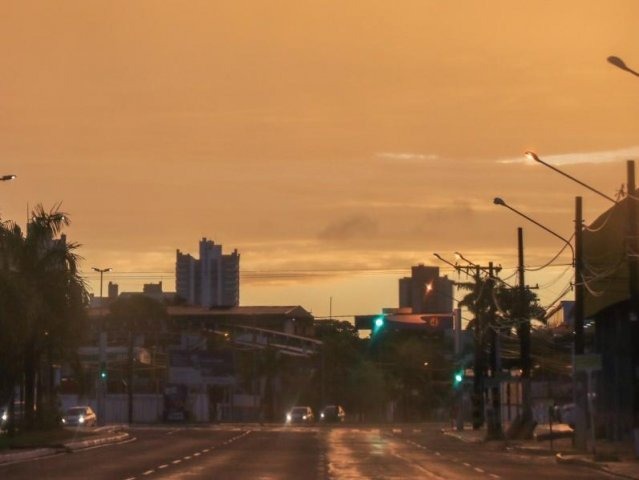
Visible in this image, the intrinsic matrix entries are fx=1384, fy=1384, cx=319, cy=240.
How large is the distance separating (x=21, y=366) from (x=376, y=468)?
71.0 ft

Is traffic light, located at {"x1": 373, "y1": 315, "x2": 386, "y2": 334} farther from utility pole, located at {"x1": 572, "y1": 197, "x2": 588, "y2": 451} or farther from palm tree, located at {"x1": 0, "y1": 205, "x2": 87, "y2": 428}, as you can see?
utility pole, located at {"x1": 572, "y1": 197, "x2": 588, "y2": 451}

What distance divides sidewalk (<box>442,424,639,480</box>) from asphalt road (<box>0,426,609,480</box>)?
695 mm

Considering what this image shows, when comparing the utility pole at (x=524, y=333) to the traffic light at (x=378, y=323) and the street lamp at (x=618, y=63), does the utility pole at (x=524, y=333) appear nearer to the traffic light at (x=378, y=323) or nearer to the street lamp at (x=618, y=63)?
the traffic light at (x=378, y=323)

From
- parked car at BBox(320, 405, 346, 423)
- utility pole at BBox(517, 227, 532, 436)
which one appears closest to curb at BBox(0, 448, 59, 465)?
utility pole at BBox(517, 227, 532, 436)

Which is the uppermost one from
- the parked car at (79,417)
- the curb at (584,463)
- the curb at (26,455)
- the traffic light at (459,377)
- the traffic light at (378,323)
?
the traffic light at (378,323)

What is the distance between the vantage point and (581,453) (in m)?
48.4

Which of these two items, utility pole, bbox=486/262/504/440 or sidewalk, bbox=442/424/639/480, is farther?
utility pole, bbox=486/262/504/440

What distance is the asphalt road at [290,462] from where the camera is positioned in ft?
115

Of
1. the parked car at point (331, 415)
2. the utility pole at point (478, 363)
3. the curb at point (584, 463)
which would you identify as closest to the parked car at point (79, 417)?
the utility pole at point (478, 363)

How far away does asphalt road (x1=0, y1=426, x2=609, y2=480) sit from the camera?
34.9 m

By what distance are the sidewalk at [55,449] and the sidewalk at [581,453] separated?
56.3 ft

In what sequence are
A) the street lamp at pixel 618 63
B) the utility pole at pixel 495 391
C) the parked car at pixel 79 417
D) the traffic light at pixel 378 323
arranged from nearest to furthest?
1. the street lamp at pixel 618 63
2. the utility pole at pixel 495 391
3. the traffic light at pixel 378 323
4. the parked car at pixel 79 417

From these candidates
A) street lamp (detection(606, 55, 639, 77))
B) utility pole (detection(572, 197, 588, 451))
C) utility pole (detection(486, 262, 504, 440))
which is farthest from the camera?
utility pole (detection(486, 262, 504, 440))

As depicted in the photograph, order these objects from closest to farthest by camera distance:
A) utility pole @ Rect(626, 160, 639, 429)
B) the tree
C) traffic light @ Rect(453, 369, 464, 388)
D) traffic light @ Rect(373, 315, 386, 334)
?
utility pole @ Rect(626, 160, 639, 429) < traffic light @ Rect(373, 315, 386, 334) < traffic light @ Rect(453, 369, 464, 388) < the tree
